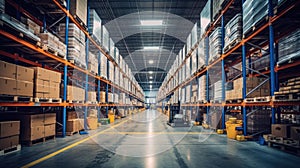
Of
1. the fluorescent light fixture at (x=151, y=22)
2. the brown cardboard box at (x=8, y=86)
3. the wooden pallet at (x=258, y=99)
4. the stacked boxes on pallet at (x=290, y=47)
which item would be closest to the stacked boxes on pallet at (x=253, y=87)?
the wooden pallet at (x=258, y=99)

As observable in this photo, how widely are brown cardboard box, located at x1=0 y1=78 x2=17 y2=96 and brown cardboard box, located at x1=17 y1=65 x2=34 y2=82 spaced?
0.79ft

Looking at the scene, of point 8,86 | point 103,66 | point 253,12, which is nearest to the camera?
point 8,86

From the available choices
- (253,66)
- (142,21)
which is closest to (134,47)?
(142,21)

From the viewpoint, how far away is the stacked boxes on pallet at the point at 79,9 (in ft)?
24.4

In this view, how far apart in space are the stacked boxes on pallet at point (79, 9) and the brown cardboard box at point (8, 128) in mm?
4319

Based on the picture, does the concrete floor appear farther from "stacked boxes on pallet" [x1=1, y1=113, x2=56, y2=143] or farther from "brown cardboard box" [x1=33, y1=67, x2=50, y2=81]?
"brown cardboard box" [x1=33, y1=67, x2=50, y2=81]

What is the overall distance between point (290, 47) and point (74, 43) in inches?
248

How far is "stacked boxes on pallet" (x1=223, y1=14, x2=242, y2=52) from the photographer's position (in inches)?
260

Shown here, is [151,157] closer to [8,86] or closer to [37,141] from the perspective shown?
[8,86]

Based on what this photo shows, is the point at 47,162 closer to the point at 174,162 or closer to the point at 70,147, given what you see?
the point at 70,147

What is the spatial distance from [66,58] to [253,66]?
6.79 meters

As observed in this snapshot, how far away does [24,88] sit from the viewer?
4.84m

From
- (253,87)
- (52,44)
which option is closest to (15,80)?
(52,44)

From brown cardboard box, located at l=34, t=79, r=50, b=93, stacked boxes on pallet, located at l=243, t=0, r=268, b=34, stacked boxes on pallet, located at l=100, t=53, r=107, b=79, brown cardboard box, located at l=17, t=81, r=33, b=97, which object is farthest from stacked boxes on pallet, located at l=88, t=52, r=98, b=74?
stacked boxes on pallet, located at l=243, t=0, r=268, b=34
